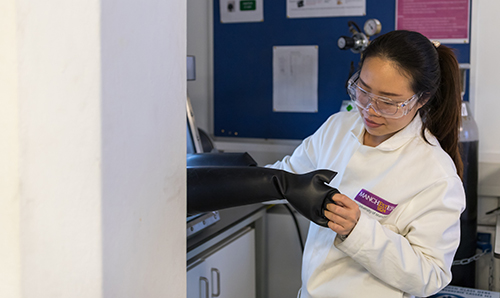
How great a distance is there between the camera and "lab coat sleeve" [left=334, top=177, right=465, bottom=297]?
3.54 ft

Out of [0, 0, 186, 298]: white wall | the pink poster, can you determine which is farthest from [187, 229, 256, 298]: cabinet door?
the pink poster

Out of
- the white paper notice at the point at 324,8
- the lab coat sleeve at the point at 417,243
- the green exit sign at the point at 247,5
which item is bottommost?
the lab coat sleeve at the point at 417,243

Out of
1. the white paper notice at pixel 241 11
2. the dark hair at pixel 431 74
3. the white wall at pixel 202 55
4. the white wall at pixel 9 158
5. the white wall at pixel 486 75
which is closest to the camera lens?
the white wall at pixel 9 158

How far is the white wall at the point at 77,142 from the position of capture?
1.56 feet

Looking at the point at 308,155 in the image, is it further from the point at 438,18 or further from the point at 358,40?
the point at 438,18

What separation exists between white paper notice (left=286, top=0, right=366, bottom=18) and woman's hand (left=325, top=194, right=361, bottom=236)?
145cm

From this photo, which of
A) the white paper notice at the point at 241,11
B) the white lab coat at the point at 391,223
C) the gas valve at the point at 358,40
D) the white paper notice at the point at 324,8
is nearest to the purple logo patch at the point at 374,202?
the white lab coat at the point at 391,223

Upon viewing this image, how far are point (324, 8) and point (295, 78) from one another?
0.37 m

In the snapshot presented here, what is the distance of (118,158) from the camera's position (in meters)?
0.54

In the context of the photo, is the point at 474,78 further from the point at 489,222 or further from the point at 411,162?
the point at 411,162

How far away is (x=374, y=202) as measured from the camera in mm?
1192

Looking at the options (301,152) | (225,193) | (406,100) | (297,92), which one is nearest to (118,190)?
(225,193)

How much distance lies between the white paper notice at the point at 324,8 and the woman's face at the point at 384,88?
117 centimetres

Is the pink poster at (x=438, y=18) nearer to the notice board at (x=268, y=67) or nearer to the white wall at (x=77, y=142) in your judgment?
the notice board at (x=268, y=67)
